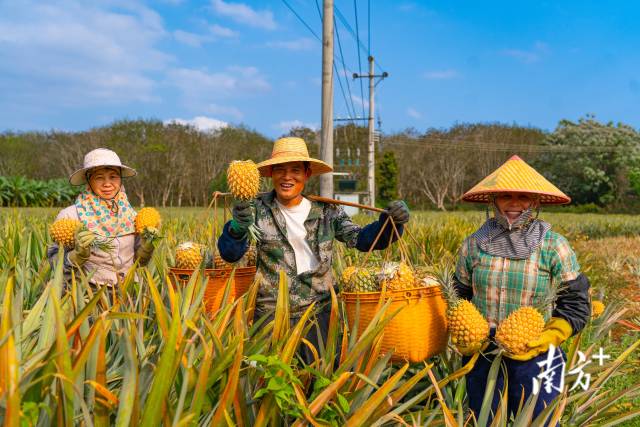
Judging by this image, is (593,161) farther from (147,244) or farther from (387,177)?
(147,244)

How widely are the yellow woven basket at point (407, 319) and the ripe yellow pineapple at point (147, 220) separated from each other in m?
1.28

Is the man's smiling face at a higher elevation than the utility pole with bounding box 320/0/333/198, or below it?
below

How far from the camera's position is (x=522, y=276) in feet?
7.57

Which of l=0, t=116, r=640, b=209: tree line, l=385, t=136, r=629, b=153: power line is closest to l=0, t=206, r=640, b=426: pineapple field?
l=0, t=116, r=640, b=209: tree line

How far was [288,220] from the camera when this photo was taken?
2764 mm

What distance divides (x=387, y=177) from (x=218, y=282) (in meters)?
32.3

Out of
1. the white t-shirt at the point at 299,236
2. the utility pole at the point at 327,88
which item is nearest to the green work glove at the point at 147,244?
the white t-shirt at the point at 299,236

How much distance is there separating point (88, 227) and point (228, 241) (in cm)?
104

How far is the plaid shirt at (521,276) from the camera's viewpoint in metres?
2.29

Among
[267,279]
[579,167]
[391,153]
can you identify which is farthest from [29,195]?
[579,167]

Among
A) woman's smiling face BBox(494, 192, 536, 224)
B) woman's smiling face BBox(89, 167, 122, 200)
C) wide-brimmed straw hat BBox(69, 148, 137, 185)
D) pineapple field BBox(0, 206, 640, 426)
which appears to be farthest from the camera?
woman's smiling face BBox(89, 167, 122, 200)

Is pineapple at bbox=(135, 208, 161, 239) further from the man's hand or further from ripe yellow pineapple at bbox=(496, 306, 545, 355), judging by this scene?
ripe yellow pineapple at bbox=(496, 306, 545, 355)

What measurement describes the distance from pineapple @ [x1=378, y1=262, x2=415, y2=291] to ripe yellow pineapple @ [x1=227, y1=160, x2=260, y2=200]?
672 mm

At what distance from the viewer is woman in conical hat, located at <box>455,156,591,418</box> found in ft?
7.41
